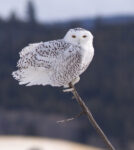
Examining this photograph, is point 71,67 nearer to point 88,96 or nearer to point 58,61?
point 58,61

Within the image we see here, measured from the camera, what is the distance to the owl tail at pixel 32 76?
580mm

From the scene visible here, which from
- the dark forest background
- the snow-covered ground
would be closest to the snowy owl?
the snow-covered ground

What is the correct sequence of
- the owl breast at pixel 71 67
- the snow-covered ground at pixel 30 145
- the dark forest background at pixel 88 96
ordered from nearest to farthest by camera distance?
the owl breast at pixel 71 67 → the snow-covered ground at pixel 30 145 → the dark forest background at pixel 88 96

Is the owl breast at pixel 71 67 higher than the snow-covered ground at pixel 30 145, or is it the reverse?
the owl breast at pixel 71 67

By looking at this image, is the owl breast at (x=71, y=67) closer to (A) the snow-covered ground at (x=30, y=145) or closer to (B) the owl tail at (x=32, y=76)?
(B) the owl tail at (x=32, y=76)

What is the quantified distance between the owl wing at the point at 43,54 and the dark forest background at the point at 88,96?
7.66 m

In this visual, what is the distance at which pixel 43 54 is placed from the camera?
582mm

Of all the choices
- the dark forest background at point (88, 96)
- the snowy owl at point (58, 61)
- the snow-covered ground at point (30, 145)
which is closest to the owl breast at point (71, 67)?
the snowy owl at point (58, 61)

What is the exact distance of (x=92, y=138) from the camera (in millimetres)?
8484

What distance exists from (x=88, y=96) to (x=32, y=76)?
821 centimetres

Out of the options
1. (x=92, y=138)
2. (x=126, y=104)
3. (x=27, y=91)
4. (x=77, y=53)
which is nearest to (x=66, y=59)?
(x=77, y=53)

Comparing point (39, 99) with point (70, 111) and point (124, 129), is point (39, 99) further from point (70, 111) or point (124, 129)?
point (124, 129)

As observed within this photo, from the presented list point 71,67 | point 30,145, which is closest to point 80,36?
point 71,67

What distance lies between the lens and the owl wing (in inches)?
22.8
